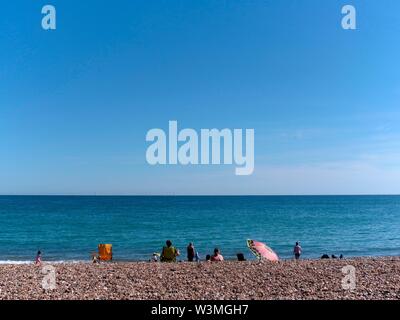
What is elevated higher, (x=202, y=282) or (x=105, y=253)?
(x=202, y=282)

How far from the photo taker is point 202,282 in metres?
14.5

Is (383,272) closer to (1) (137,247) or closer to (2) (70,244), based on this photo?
(1) (137,247)

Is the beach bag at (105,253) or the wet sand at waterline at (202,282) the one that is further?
the beach bag at (105,253)

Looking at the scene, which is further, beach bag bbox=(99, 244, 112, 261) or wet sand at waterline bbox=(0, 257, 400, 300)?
beach bag bbox=(99, 244, 112, 261)

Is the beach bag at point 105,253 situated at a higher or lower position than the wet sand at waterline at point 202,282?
lower

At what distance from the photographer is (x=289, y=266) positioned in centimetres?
1839

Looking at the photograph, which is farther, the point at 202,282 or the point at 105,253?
the point at 105,253

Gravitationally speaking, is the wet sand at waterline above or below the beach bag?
above

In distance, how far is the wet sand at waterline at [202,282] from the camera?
497 inches

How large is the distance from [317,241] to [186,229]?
2475 centimetres

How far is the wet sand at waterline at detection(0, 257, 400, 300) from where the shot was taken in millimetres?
12633
